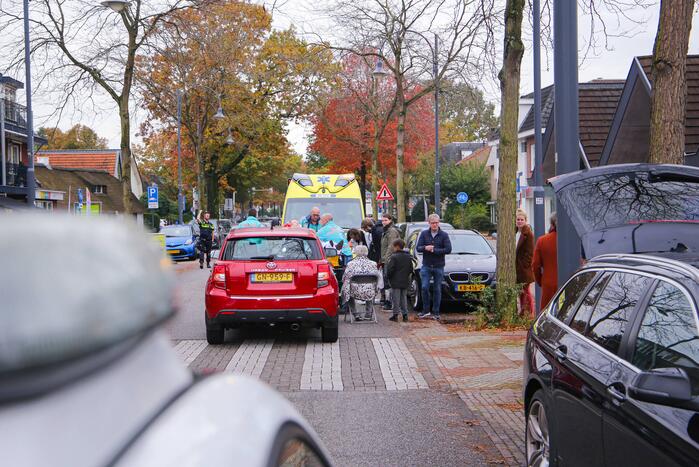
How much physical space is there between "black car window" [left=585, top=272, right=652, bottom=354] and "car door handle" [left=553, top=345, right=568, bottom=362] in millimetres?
191

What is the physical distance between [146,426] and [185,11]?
24576 mm

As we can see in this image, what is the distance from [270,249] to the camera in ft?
36.3

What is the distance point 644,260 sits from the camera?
4.29 metres

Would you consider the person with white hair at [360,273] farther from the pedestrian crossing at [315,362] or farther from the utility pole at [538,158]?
the utility pole at [538,158]

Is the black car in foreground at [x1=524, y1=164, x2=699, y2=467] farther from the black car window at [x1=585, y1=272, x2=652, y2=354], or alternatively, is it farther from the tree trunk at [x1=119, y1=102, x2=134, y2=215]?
the tree trunk at [x1=119, y1=102, x2=134, y2=215]

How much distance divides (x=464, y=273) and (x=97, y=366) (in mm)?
14542

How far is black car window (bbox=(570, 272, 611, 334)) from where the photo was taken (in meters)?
4.56

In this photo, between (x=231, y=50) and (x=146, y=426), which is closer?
(x=146, y=426)

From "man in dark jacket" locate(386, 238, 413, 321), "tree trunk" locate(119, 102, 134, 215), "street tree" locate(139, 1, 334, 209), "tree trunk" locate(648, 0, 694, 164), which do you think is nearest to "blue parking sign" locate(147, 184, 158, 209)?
"street tree" locate(139, 1, 334, 209)

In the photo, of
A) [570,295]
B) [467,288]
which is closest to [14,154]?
[467,288]

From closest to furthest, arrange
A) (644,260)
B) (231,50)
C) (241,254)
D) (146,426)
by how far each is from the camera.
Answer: (146,426)
(644,260)
(241,254)
(231,50)

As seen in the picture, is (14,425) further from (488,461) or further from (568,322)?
(488,461)

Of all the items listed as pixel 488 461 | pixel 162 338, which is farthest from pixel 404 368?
pixel 162 338

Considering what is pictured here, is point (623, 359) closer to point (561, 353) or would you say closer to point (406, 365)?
point (561, 353)
